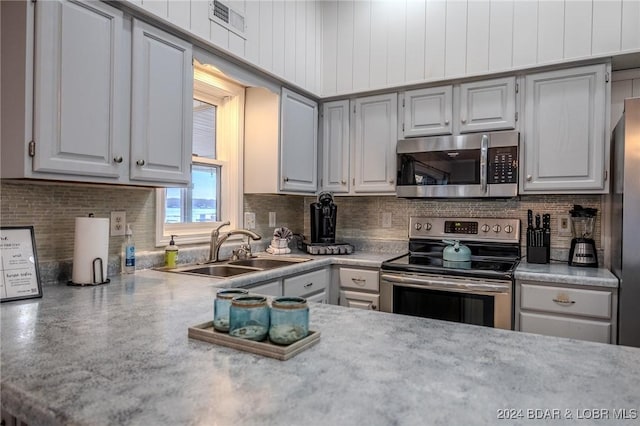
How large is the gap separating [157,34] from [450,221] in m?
2.27

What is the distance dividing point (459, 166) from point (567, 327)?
1.15m

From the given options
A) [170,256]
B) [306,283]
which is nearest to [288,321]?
[170,256]

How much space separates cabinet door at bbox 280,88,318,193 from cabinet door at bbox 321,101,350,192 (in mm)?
74

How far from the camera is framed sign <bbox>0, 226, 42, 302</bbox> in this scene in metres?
1.46

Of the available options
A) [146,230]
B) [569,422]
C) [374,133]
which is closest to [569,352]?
[569,422]

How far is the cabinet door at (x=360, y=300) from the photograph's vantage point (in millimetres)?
2674

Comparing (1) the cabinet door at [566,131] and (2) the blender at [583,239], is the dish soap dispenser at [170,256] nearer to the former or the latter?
(1) the cabinet door at [566,131]

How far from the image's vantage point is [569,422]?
0.65m

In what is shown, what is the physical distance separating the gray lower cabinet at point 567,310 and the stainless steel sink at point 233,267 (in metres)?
1.35

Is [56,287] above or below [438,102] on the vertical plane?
below

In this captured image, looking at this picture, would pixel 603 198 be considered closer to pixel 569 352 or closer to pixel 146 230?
pixel 569 352

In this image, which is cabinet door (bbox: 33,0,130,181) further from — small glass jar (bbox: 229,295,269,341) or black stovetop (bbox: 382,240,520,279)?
black stovetop (bbox: 382,240,520,279)

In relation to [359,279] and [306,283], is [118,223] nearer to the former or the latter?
[306,283]

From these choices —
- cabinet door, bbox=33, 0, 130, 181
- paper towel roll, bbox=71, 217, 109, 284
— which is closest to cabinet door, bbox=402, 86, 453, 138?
cabinet door, bbox=33, 0, 130, 181
